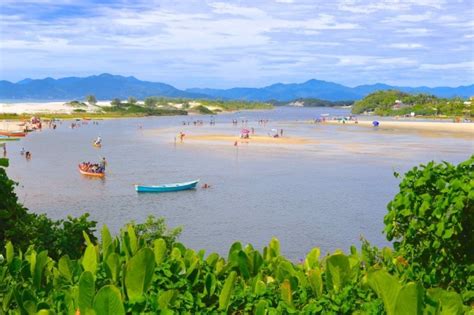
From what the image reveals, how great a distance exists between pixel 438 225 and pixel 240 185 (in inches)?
1321

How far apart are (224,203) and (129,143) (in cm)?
3912

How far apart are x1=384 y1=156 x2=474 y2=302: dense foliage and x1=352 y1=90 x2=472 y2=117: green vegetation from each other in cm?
12674

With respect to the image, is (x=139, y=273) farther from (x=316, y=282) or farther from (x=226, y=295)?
(x=316, y=282)

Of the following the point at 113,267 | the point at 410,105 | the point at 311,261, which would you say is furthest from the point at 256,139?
the point at 410,105

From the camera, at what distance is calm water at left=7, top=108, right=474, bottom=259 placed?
27.2m

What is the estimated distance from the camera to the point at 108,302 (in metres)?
4.12

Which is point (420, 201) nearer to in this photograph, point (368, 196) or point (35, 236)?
point (35, 236)

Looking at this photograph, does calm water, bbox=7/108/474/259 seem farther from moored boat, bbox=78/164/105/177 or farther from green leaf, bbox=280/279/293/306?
green leaf, bbox=280/279/293/306

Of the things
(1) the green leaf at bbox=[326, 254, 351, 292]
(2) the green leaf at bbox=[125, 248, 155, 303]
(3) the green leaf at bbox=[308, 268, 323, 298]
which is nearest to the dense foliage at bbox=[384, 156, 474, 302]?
(1) the green leaf at bbox=[326, 254, 351, 292]

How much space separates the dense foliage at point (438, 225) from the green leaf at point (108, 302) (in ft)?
13.5

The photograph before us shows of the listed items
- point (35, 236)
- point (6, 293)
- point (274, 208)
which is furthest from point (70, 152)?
point (6, 293)

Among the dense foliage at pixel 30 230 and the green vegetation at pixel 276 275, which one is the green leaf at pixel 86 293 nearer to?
the green vegetation at pixel 276 275

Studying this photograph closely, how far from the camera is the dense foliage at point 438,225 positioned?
6.86 meters

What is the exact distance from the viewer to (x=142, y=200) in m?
34.3
